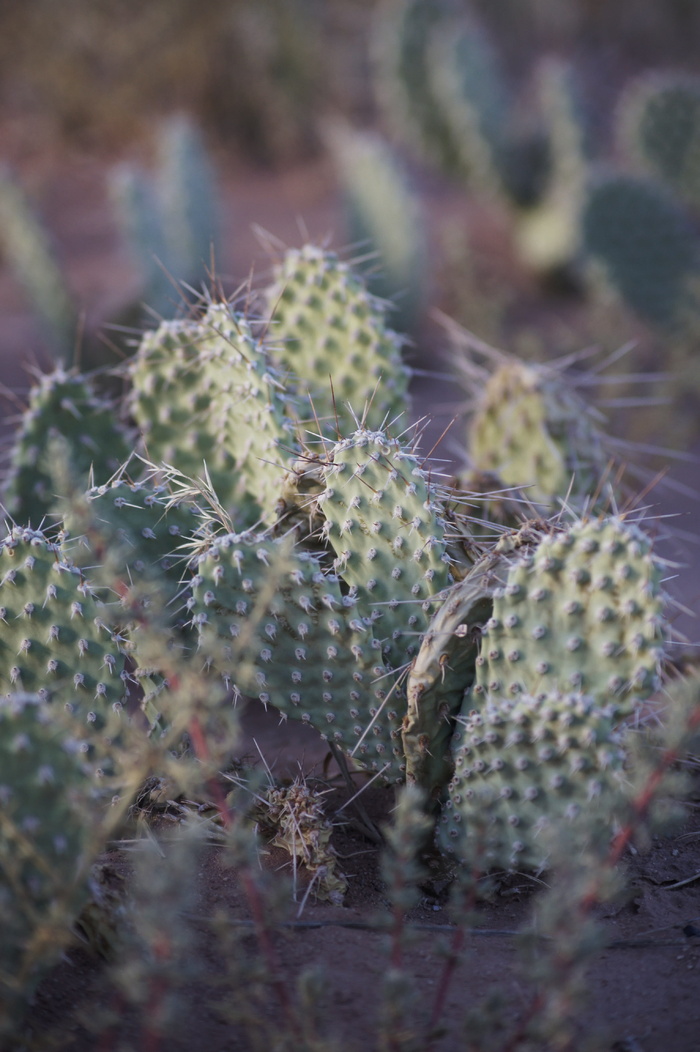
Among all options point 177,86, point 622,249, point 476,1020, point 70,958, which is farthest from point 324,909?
point 177,86

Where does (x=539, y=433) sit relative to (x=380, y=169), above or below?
below

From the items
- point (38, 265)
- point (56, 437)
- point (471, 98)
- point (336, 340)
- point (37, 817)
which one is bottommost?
point (37, 817)

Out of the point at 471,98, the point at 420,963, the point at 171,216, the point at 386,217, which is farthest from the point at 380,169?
the point at 420,963

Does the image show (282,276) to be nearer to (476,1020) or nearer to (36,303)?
(476,1020)

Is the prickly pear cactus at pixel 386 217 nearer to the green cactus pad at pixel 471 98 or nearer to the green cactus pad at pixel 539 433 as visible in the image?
the green cactus pad at pixel 471 98

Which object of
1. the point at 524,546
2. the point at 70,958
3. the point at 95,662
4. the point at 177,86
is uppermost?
the point at 177,86

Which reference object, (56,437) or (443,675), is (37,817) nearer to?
(443,675)
